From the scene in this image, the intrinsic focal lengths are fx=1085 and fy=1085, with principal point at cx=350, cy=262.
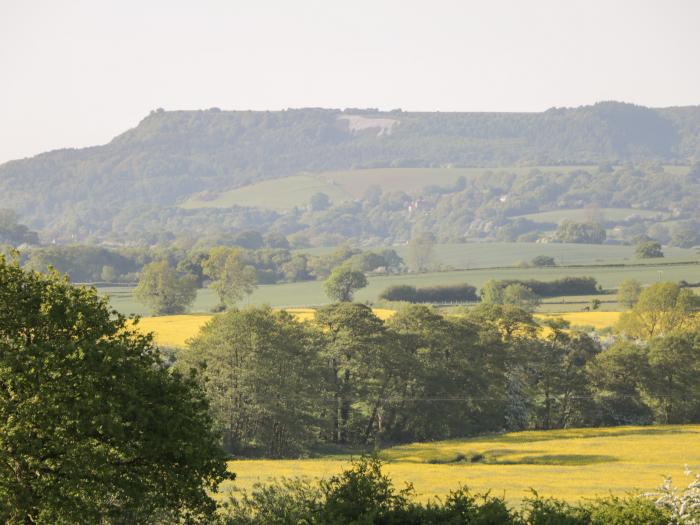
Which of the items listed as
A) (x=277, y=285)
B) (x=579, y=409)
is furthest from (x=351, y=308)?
(x=277, y=285)

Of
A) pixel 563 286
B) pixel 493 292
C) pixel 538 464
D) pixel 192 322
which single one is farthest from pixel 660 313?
pixel 538 464

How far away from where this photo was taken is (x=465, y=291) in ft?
522

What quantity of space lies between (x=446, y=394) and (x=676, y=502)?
5655cm

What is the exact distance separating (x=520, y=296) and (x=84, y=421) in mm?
119424

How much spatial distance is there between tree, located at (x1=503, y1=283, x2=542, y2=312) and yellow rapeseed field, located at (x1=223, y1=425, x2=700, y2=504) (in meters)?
63.0

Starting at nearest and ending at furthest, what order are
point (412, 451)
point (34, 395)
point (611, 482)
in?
point (34, 395) → point (611, 482) → point (412, 451)

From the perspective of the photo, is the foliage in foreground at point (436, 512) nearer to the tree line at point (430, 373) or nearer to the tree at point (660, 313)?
the tree line at point (430, 373)

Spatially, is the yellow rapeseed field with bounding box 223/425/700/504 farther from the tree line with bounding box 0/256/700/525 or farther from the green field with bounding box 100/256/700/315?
the green field with bounding box 100/256/700/315

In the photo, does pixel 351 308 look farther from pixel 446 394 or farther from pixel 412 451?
pixel 412 451

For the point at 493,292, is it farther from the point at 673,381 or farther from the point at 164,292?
the point at 673,381

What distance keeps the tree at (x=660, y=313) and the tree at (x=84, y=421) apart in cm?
8409

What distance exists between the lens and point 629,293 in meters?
132

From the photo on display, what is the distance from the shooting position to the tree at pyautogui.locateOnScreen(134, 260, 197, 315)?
14325 centimetres

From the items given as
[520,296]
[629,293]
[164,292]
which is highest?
[164,292]
